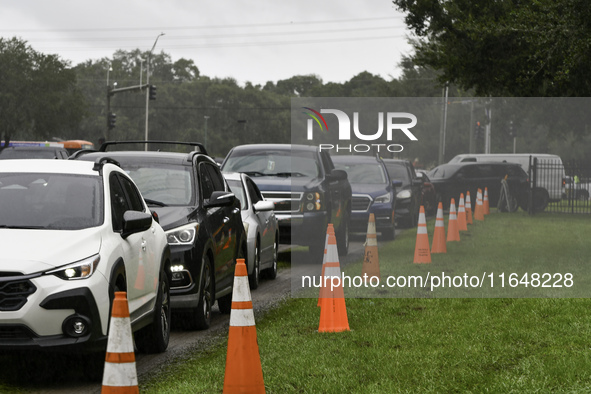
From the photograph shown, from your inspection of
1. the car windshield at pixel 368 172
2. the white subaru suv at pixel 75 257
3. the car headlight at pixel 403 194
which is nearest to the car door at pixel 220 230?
the white subaru suv at pixel 75 257

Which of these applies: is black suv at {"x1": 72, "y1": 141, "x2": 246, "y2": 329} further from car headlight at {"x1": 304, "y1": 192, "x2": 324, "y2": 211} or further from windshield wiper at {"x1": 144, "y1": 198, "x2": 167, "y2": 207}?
car headlight at {"x1": 304, "y1": 192, "x2": 324, "y2": 211}

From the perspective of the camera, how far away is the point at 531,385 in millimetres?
7125

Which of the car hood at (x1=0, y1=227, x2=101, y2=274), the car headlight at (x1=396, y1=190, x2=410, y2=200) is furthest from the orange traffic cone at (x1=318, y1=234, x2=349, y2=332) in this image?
the car headlight at (x1=396, y1=190, x2=410, y2=200)

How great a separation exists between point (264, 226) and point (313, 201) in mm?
785

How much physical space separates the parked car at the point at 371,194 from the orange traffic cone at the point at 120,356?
801 centimetres

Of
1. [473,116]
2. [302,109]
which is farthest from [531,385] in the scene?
[473,116]

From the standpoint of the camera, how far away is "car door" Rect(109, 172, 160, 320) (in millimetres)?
7844

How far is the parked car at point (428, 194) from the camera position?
13.5 m

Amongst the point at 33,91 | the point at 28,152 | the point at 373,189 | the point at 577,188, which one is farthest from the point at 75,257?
the point at 33,91

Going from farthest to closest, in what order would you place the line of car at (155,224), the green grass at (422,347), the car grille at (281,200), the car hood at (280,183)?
the car grille at (281,200)
the car hood at (280,183)
the green grass at (422,347)
the line of car at (155,224)

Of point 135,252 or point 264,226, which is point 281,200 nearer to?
point 264,226

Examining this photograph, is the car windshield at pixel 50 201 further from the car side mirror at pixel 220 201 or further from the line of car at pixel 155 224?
the car side mirror at pixel 220 201

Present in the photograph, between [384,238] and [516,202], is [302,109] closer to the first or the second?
[384,238]

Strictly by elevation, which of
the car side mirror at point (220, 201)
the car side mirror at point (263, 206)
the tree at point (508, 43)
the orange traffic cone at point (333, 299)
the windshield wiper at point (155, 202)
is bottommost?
the orange traffic cone at point (333, 299)
